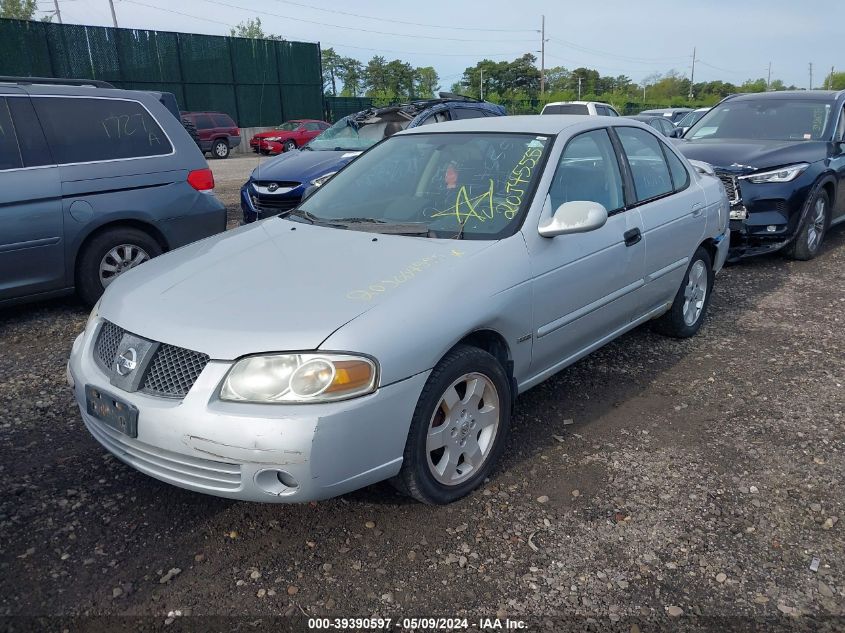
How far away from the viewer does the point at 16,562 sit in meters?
2.60

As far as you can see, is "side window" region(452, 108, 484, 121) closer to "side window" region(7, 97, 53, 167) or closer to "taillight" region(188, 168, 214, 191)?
"taillight" region(188, 168, 214, 191)

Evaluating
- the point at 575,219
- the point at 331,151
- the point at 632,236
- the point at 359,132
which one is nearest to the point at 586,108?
the point at 359,132

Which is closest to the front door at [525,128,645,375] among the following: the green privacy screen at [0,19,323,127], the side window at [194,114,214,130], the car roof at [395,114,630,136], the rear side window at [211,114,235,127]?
the car roof at [395,114,630,136]

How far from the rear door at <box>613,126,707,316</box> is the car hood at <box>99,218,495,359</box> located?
5.05 feet

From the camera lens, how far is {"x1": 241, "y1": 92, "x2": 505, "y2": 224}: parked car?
327 inches

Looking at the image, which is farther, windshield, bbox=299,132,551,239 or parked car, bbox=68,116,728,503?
windshield, bbox=299,132,551,239

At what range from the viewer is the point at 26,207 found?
4965 mm

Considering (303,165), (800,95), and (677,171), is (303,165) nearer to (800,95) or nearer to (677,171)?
(677,171)

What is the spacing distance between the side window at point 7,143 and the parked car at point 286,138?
73.1 ft

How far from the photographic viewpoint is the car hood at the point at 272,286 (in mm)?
2496

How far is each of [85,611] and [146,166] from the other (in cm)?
420

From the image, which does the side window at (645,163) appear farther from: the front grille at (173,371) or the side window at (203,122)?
the side window at (203,122)

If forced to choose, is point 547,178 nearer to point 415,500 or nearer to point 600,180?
point 600,180


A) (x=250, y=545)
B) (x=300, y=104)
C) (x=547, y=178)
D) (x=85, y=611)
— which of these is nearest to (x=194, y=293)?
(x=250, y=545)
